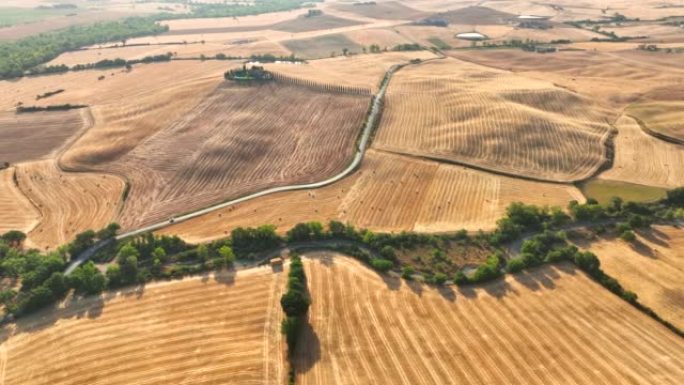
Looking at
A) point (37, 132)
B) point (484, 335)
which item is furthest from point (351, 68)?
point (484, 335)

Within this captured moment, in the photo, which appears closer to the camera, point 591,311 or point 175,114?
point 591,311

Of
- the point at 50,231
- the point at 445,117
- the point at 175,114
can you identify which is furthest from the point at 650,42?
the point at 50,231

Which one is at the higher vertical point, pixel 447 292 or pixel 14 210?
pixel 14 210

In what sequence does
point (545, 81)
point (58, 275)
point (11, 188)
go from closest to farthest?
point (58, 275) < point (11, 188) < point (545, 81)

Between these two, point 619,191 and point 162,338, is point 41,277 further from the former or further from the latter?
point 619,191

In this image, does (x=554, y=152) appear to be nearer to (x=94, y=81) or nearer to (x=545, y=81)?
(x=545, y=81)

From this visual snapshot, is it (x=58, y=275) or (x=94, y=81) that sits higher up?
(x=94, y=81)
